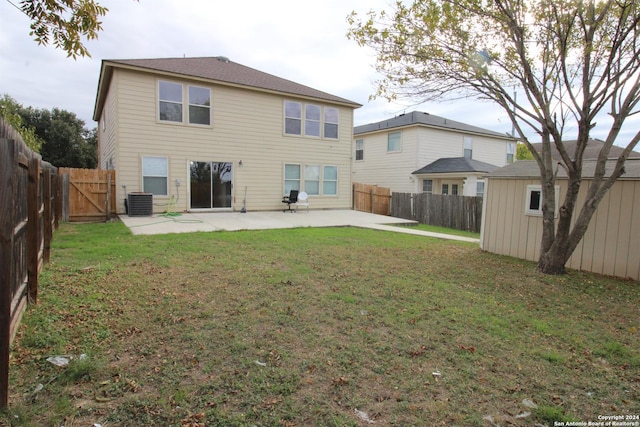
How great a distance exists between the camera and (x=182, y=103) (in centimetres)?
1333

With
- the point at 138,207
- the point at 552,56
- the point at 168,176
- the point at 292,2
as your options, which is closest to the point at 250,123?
the point at 168,176

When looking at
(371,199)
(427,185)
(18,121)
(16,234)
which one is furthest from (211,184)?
(427,185)

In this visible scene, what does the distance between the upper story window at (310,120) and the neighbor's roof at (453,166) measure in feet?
22.0

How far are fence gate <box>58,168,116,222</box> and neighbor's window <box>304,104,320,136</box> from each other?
795 cm

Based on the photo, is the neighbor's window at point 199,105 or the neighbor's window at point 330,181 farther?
the neighbor's window at point 330,181

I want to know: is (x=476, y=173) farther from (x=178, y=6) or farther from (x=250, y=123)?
(x=178, y=6)

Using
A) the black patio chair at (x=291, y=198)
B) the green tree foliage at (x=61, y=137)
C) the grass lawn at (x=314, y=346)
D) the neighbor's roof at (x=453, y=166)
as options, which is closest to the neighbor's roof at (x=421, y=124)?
the neighbor's roof at (x=453, y=166)

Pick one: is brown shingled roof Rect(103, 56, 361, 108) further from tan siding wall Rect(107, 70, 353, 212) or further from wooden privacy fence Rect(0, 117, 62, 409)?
wooden privacy fence Rect(0, 117, 62, 409)

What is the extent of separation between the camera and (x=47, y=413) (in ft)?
7.22

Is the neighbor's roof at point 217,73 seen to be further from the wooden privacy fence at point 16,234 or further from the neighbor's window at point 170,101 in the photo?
the wooden privacy fence at point 16,234

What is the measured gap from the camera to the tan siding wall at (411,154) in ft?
69.9

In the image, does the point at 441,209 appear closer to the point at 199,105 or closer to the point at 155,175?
the point at 199,105

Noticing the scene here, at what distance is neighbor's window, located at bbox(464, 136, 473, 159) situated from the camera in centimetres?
2328

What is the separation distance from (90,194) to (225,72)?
7.03 m
